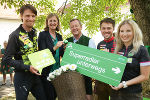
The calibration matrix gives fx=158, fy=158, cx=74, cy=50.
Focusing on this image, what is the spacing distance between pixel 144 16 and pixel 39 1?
4.53 metres

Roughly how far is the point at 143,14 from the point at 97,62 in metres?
3.15

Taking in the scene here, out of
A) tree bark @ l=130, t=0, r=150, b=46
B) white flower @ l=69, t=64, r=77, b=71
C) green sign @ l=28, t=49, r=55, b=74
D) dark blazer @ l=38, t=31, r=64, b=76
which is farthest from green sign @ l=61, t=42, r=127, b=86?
tree bark @ l=130, t=0, r=150, b=46

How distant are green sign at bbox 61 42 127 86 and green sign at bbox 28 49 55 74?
10.5 inches

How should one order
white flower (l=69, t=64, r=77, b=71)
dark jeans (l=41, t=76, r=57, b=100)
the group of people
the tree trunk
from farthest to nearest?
the tree trunk → dark jeans (l=41, t=76, r=57, b=100) → white flower (l=69, t=64, r=77, b=71) → the group of people

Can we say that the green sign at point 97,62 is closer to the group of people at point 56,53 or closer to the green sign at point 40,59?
the group of people at point 56,53

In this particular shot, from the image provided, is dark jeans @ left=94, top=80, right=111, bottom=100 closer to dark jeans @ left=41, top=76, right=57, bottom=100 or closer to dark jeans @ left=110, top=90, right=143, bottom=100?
dark jeans @ left=110, top=90, right=143, bottom=100

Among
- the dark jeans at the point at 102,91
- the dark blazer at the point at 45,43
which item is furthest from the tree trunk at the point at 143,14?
the dark blazer at the point at 45,43

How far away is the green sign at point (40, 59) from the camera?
2354 mm

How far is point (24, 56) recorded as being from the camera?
7.79 feet

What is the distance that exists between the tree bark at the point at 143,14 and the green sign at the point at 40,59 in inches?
129

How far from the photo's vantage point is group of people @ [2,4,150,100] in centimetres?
194

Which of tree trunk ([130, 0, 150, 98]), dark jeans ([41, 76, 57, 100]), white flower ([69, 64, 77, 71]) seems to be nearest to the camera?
white flower ([69, 64, 77, 71])

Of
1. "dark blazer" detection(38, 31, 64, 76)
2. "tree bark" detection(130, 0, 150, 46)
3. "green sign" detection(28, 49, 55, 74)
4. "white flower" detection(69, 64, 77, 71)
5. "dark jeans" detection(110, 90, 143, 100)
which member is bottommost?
"dark jeans" detection(110, 90, 143, 100)

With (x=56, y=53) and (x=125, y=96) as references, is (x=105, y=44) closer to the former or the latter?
(x=56, y=53)
